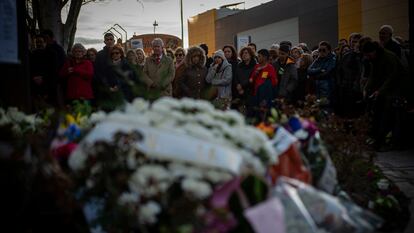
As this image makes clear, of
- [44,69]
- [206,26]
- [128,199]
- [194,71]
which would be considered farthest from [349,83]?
[206,26]

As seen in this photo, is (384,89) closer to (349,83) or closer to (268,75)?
(349,83)

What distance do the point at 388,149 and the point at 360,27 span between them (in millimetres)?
17166

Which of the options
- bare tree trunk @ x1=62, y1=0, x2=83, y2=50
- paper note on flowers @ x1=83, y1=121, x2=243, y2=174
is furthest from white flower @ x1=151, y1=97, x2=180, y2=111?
bare tree trunk @ x1=62, y1=0, x2=83, y2=50

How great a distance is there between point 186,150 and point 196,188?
0.65ft

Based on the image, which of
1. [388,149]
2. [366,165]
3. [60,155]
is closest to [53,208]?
[60,155]

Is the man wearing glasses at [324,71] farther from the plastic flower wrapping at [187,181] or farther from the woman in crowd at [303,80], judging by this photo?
the plastic flower wrapping at [187,181]

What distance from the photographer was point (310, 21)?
2909cm

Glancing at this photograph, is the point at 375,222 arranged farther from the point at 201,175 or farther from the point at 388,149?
the point at 388,149

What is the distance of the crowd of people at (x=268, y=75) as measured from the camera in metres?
8.20

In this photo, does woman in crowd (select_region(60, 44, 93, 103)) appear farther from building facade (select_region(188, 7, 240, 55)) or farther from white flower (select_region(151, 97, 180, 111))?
building facade (select_region(188, 7, 240, 55))

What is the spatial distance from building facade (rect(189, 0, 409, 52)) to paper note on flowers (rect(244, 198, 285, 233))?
1415 cm

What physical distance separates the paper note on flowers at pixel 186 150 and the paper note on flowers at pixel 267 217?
0.18m

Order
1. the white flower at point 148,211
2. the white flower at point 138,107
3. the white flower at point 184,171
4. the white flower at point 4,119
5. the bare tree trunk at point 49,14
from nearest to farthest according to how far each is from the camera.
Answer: the white flower at point 148,211 < the white flower at point 184,171 < the white flower at point 138,107 < the white flower at point 4,119 < the bare tree trunk at point 49,14

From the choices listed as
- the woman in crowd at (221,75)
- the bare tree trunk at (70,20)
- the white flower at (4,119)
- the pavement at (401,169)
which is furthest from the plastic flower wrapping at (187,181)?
the bare tree trunk at (70,20)
